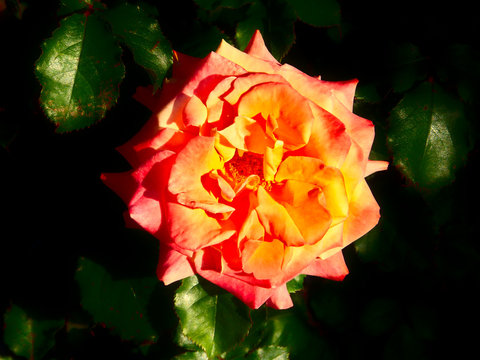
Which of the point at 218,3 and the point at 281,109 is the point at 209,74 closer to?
the point at 281,109

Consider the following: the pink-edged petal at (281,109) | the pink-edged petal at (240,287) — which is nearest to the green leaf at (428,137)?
the pink-edged petal at (281,109)

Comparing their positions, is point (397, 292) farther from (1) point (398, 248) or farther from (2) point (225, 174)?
(2) point (225, 174)

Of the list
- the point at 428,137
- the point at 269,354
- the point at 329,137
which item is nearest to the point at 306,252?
the point at 329,137

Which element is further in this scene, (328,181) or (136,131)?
(136,131)

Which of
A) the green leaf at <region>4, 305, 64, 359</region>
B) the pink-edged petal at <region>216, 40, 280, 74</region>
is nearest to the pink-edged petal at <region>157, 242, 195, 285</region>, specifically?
the pink-edged petal at <region>216, 40, 280, 74</region>

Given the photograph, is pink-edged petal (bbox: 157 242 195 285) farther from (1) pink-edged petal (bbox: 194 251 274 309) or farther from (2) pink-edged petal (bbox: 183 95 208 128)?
(2) pink-edged petal (bbox: 183 95 208 128)

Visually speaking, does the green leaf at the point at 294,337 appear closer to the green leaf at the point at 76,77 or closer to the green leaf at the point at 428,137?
the green leaf at the point at 428,137

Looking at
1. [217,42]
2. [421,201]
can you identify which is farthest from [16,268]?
[421,201]
